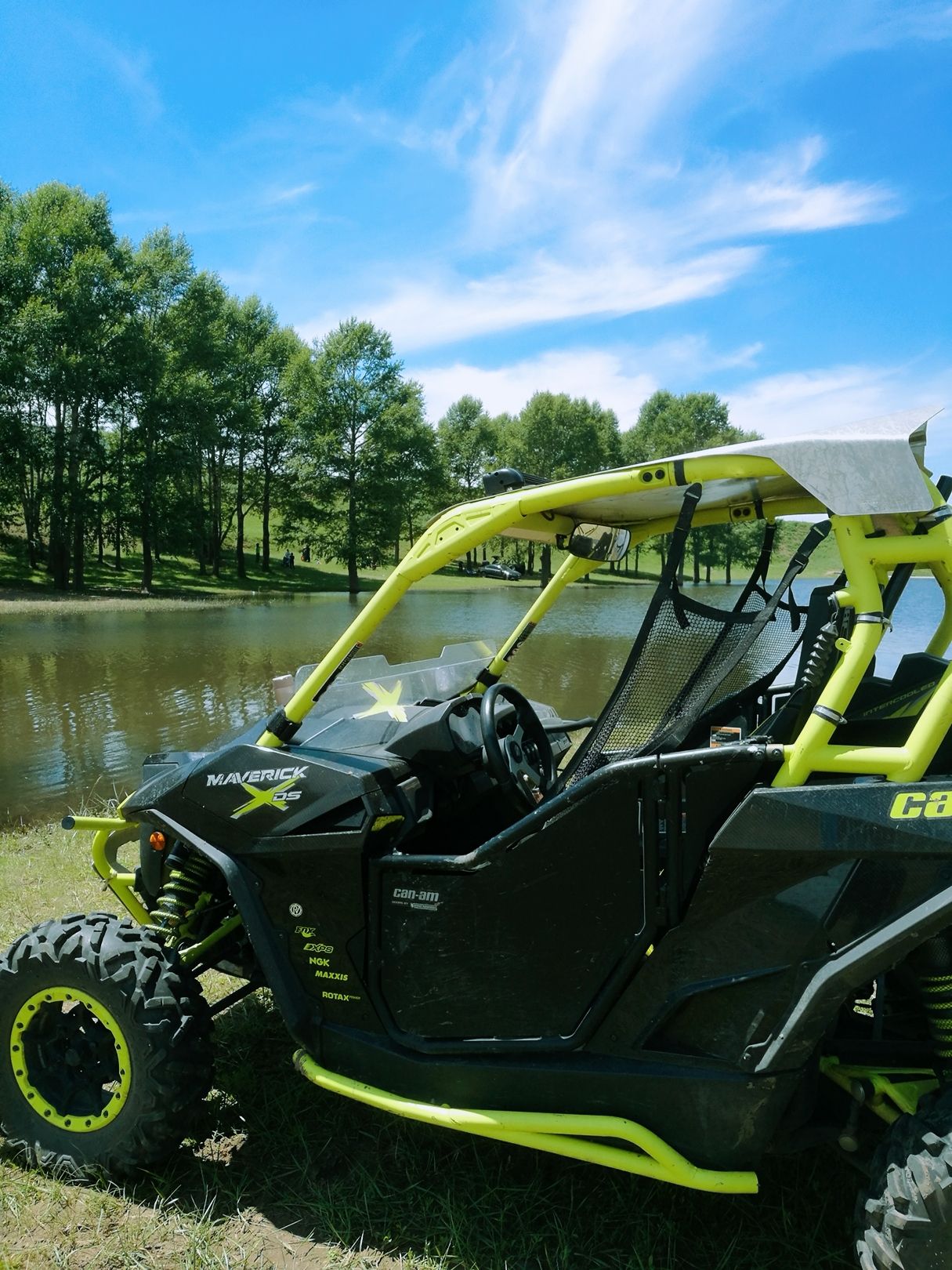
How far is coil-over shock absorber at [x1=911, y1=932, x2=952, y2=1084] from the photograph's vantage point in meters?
2.25

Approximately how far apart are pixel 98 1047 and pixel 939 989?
2.54 m

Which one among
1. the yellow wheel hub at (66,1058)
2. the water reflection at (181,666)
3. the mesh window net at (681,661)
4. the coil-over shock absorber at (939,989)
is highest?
the mesh window net at (681,661)

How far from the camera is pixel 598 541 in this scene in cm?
355

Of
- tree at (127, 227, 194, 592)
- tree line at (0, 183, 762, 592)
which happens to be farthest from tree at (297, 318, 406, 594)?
tree at (127, 227, 194, 592)

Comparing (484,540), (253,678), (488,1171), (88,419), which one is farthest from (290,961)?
(88,419)

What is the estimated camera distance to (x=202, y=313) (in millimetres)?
43688

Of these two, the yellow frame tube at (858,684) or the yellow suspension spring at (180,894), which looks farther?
the yellow suspension spring at (180,894)

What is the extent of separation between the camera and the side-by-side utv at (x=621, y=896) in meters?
2.14

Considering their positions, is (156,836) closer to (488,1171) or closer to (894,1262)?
(488,1171)

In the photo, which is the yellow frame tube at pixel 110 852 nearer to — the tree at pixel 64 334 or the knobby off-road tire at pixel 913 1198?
the knobby off-road tire at pixel 913 1198

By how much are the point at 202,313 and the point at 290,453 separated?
360 inches

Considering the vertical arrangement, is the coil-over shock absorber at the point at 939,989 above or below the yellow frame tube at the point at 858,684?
below

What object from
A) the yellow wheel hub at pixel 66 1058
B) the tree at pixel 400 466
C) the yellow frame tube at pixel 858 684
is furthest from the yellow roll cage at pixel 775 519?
the tree at pixel 400 466

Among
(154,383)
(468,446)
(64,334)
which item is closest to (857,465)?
(64,334)
